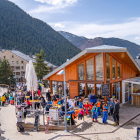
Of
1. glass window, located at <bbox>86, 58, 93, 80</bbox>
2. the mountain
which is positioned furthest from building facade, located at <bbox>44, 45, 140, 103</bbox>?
the mountain

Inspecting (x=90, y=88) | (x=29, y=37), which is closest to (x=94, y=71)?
(x=90, y=88)

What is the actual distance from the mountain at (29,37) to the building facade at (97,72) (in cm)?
9421

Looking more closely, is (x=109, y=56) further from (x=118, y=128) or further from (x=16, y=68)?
(x=16, y=68)

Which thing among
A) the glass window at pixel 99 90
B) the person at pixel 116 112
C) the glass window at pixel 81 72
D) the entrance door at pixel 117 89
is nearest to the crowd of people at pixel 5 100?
the glass window at pixel 81 72

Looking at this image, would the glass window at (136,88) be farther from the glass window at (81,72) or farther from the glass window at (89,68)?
the glass window at (81,72)

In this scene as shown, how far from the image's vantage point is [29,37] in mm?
145125

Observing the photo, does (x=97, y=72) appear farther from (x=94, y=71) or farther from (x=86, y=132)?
(x=86, y=132)

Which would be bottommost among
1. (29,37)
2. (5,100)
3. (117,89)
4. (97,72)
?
(5,100)

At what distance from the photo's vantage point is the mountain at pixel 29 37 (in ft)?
407

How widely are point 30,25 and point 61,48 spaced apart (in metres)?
48.0

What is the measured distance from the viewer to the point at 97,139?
859 cm

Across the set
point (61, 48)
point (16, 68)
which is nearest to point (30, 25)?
point (61, 48)

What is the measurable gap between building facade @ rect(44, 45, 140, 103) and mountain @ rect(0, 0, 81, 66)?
94211 mm

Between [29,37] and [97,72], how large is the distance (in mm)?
139607
